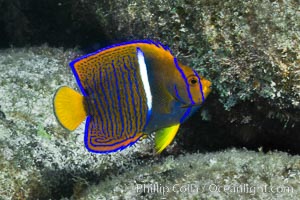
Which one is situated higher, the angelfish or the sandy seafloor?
the angelfish

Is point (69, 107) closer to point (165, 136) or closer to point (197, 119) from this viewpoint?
point (165, 136)

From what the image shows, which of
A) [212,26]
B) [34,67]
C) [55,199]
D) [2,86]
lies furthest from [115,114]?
[34,67]

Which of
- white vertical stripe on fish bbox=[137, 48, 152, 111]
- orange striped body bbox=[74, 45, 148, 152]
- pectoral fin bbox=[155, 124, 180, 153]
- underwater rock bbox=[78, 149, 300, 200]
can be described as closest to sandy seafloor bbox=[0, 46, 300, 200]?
underwater rock bbox=[78, 149, 300, 200]

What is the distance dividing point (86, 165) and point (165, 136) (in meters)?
1.78

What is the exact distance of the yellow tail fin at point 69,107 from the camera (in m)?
1.78

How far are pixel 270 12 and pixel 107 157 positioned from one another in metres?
2.04

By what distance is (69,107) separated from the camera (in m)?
1.79

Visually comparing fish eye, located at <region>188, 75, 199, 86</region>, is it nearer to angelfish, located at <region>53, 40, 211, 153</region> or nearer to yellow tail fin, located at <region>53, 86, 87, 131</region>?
angelfish, located at <region>53, 40, 211, 153</region>

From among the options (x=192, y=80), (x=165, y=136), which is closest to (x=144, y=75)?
(x=192, y=80)

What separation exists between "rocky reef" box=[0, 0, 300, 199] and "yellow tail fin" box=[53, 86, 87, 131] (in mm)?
1000

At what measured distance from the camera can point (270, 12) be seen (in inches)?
107

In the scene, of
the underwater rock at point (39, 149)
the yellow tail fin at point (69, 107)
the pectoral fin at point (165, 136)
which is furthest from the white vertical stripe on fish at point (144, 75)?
the underwater rock at point (39, 149)

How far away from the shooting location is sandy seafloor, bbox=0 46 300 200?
247cm

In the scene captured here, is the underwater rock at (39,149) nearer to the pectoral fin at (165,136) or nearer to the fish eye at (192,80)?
the pectoral fin at (165,136)
